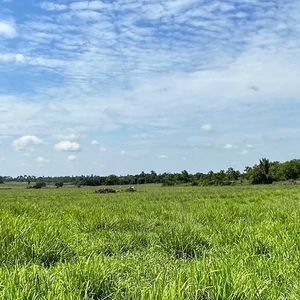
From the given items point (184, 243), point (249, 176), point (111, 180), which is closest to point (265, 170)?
point (249, 176)

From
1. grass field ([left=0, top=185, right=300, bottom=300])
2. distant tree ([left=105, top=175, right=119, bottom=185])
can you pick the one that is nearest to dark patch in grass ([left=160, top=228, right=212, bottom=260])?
grass field ([left=0, top=185, right=300, bottom=300])

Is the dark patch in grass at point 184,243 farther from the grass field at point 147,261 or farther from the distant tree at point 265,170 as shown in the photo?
the distant tree at point 265,170

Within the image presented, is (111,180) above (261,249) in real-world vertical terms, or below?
above

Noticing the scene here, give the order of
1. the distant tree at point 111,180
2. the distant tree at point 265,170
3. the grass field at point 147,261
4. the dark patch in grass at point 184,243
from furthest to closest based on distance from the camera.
Result: the distant tree at point 111,180 → the distant tree at point 265,170 → the dark patch in grass at point 184,243 → the grass field at point 147,261

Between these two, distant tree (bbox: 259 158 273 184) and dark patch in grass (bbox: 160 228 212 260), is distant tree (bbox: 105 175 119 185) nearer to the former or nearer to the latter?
distant tree (bbox: 259 158 273 184)

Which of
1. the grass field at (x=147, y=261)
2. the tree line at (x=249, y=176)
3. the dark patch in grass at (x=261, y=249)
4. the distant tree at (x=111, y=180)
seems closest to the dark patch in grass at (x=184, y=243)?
the grass field at (x=147, y=261)

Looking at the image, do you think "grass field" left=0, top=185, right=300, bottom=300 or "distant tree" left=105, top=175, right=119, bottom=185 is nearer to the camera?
"grass field" left=0, top=185, right=300, bottom=300

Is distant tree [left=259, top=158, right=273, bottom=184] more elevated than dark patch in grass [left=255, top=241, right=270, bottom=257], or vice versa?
distant tree [left=259, top=158, right=273, bottom=184]

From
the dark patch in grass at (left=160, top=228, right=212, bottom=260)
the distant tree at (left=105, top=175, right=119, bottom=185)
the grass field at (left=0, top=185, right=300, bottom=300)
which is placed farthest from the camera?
the distant tree at (left=105, top=175, right=119, bottom=185)

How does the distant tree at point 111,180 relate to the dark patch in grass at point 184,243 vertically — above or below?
above

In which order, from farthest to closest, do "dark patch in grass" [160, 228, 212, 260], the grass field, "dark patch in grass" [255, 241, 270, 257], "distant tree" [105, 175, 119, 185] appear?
1. "distant tree" [105, 175, 119, 185]
2. "dark patch in grass" [160, 228, 212, 260]
3. "dark patch in grass" [255, 241, 270, 257]
4. the grass field

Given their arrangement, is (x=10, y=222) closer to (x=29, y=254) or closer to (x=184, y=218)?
(x=29, y=254)

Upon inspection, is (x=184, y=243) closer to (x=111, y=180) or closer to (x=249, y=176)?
(x=249, y=176)

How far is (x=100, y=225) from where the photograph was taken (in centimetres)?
1127
